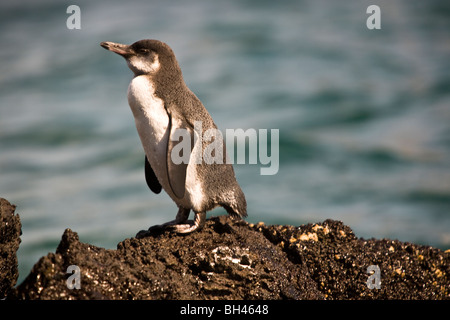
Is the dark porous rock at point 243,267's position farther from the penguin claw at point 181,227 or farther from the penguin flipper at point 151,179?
the penguin flipper at point 151,179

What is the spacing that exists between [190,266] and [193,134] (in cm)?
88

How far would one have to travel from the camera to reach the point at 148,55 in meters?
4.06

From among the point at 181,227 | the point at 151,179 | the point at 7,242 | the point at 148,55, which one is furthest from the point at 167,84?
the point at 7,242

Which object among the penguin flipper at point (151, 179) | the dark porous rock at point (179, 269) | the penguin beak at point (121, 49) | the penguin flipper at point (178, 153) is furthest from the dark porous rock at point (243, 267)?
the penguin beak at point (121, 49)

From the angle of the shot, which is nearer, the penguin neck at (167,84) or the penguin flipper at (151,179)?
the penguin neck at (167,84)

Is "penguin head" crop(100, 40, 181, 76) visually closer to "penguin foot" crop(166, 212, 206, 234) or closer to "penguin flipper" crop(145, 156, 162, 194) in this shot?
"penguin flipper" crop(145, 156, 162, 194)

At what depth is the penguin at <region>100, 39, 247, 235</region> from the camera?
156 inches

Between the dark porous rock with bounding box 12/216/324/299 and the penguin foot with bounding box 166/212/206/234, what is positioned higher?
the penguin foot with bounding box 166/212/206/234

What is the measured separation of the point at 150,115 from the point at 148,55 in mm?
409

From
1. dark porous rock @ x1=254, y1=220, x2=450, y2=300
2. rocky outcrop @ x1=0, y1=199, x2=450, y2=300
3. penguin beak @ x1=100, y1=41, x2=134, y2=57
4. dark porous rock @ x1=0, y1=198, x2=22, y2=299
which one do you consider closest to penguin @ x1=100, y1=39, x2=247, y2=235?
penguin beak @ x1=100, y1=41, x2=134, y2=57

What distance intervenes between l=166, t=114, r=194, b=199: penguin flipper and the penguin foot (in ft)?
0.58

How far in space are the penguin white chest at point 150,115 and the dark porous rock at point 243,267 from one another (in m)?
0.55

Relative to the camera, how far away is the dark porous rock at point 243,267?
3.15m

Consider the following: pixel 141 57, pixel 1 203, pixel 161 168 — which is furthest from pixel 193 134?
pixel 1 203
